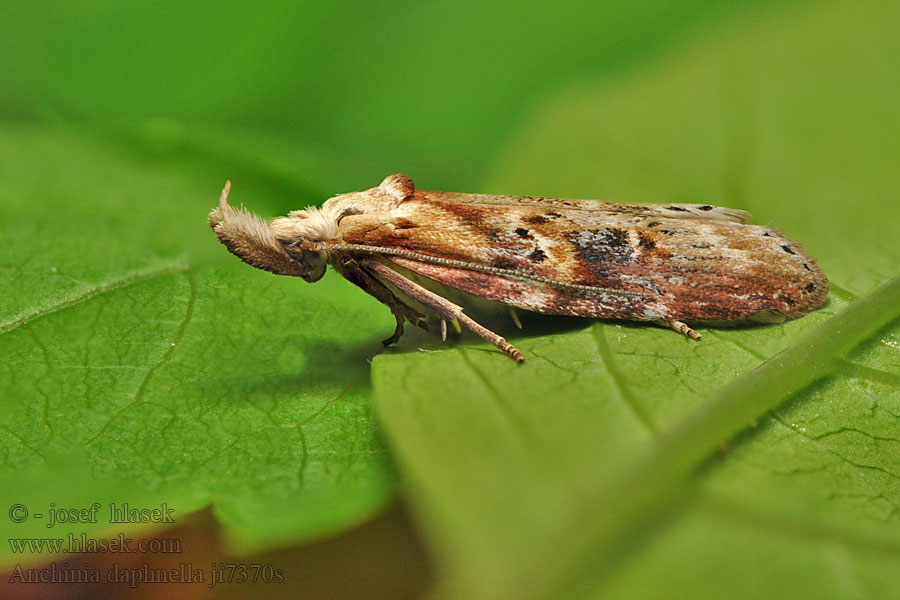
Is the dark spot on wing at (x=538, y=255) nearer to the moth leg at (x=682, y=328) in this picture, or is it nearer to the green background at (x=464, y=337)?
the green background at (x=464, y=337)

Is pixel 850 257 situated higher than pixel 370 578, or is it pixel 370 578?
pixel 850 257

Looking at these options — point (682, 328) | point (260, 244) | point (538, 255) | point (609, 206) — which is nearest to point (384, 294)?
point (260, 244)

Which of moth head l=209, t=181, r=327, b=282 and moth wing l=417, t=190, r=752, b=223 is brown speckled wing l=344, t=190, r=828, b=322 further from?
moth head l=209, t=181, r=327, b=282

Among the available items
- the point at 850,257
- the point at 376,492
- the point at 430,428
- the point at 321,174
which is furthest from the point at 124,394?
the point at 850,257

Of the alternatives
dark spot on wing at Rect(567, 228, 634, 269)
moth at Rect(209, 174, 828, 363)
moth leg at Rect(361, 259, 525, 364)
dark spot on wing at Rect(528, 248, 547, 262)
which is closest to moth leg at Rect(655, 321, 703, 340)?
moth at Rect(209, 174, 828, 363)

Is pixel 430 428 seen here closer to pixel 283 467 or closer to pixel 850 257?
pixel 283 467
